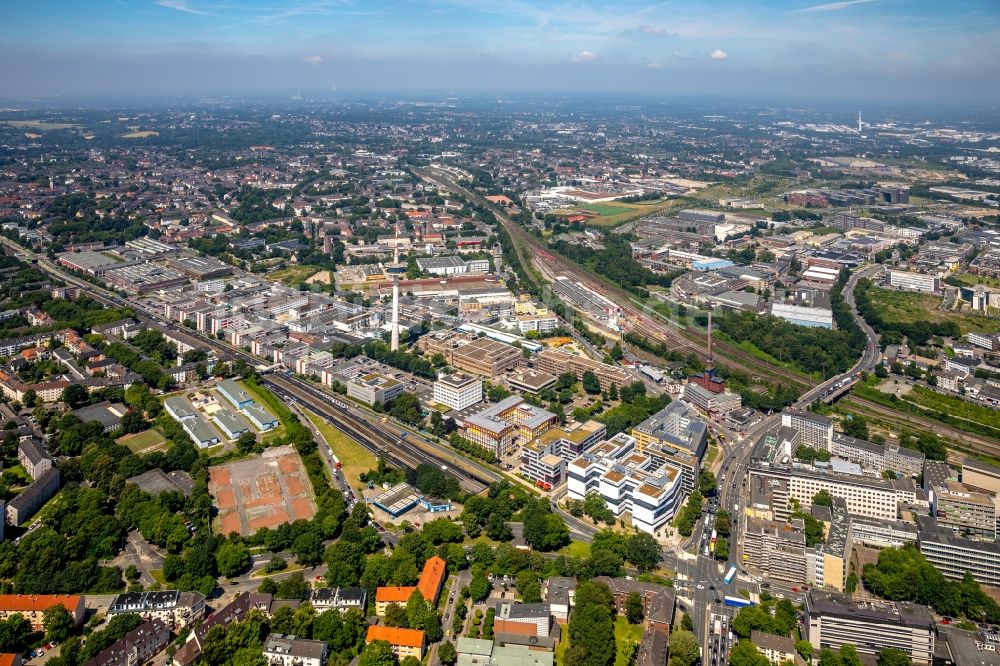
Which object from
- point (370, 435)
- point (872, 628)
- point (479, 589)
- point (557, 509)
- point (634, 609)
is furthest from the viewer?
point (370, 435)

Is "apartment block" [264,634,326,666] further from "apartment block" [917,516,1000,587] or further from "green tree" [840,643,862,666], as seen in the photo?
"apartment block" [917,516,1000,587]

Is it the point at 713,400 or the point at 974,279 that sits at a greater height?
the point at 974,279

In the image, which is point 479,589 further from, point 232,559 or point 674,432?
point 674,432

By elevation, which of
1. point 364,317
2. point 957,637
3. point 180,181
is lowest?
point 957,637

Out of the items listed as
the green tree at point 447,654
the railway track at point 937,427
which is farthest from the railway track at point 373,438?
the railway track at point 937,427

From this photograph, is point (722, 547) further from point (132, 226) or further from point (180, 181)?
point (180, 181)

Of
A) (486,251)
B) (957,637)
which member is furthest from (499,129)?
(957,637)

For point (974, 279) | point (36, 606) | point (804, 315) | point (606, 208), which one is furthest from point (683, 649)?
point (606, 208)
